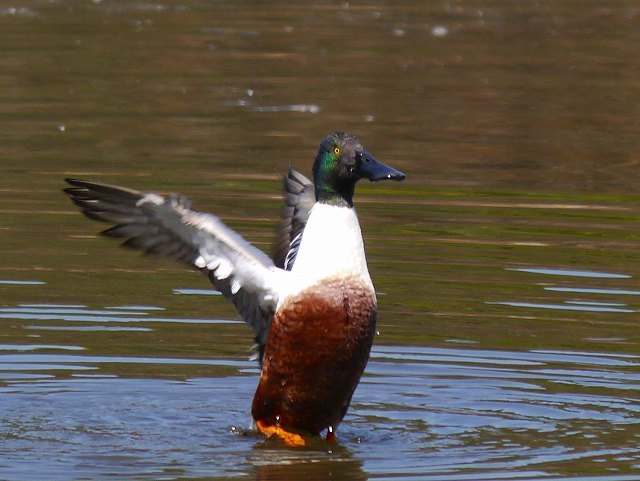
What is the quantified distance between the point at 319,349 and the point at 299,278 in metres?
0.36

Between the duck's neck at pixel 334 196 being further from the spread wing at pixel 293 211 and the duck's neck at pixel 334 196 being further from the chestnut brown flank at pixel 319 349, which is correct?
the spread wing at pixel 293 211

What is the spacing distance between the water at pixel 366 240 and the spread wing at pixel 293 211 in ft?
2.55

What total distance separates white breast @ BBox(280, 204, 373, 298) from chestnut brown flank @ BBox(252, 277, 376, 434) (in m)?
0.05

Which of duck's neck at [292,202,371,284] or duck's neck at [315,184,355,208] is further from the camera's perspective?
duck's neck at [315,184,355,208]

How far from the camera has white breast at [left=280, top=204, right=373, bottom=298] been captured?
7.66m

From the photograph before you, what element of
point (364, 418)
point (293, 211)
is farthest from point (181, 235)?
point (364, 418)

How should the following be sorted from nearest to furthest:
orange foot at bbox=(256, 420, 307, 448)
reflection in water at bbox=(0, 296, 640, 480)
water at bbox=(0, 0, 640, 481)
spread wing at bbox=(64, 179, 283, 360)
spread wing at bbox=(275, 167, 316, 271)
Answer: reflection in water at bbox=(0, 296, 640, 480), spread wing at bbox=(64, 179, 283, 360), water at bbox=(0, 0, 640, 481), orange foot at bbox=(256, 420, 307, 448), spread wing at bbox=(275, 167, 316, 271)

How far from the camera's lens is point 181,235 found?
305 inches

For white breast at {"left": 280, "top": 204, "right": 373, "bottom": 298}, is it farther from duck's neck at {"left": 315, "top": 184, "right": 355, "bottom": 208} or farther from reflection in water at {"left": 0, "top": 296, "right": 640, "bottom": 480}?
reflection in water at {"left": 0, "top": 296, "right": 640, "bottom": 480}

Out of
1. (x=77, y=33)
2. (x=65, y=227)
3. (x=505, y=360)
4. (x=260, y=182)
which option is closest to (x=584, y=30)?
(x=77, y=33)


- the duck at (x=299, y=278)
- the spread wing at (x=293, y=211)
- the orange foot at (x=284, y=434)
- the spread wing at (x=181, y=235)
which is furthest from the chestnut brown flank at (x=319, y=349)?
the spread wing at (x=293, y=211)

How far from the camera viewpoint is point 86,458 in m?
7.40

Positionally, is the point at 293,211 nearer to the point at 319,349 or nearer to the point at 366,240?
the point at 319,349

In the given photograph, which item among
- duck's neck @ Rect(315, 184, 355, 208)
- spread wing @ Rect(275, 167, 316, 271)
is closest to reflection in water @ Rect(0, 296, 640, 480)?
spread wing @ Rect(275, 167, 316, 271)
